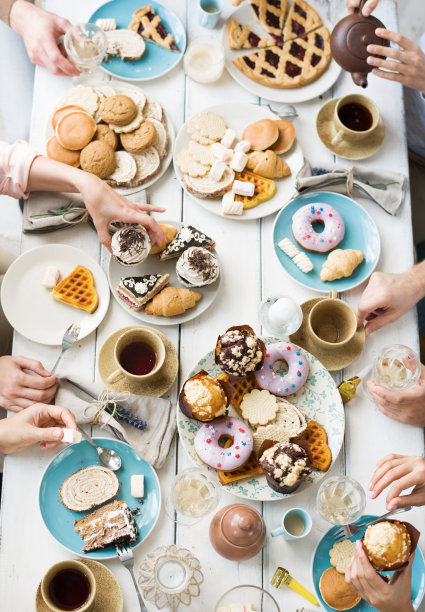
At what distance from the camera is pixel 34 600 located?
172cm

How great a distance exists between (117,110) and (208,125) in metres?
0.35

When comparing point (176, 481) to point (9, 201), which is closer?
point (176, 481)

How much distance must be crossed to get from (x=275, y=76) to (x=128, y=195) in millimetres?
794

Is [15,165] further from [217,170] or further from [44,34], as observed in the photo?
[217,170]

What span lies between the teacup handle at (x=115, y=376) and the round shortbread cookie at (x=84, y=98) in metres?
0.98

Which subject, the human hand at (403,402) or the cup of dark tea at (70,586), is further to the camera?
the human hand at (403,402)

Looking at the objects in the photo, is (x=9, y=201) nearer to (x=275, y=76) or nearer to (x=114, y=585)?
(x=275, y=76)

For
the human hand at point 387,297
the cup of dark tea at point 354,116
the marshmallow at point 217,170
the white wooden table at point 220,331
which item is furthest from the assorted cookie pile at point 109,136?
the human hand at point 387,297

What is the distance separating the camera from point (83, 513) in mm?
1818

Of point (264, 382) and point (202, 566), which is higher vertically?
point (264, 382)

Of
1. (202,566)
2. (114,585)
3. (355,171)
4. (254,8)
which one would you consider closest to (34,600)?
(114,585)

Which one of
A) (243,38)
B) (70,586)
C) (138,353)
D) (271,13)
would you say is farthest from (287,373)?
(271,13)

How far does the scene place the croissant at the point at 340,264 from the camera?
210 cm

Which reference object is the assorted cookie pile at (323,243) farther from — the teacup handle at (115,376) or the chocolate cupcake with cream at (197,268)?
Answer: the teacup handle at (115,376)
